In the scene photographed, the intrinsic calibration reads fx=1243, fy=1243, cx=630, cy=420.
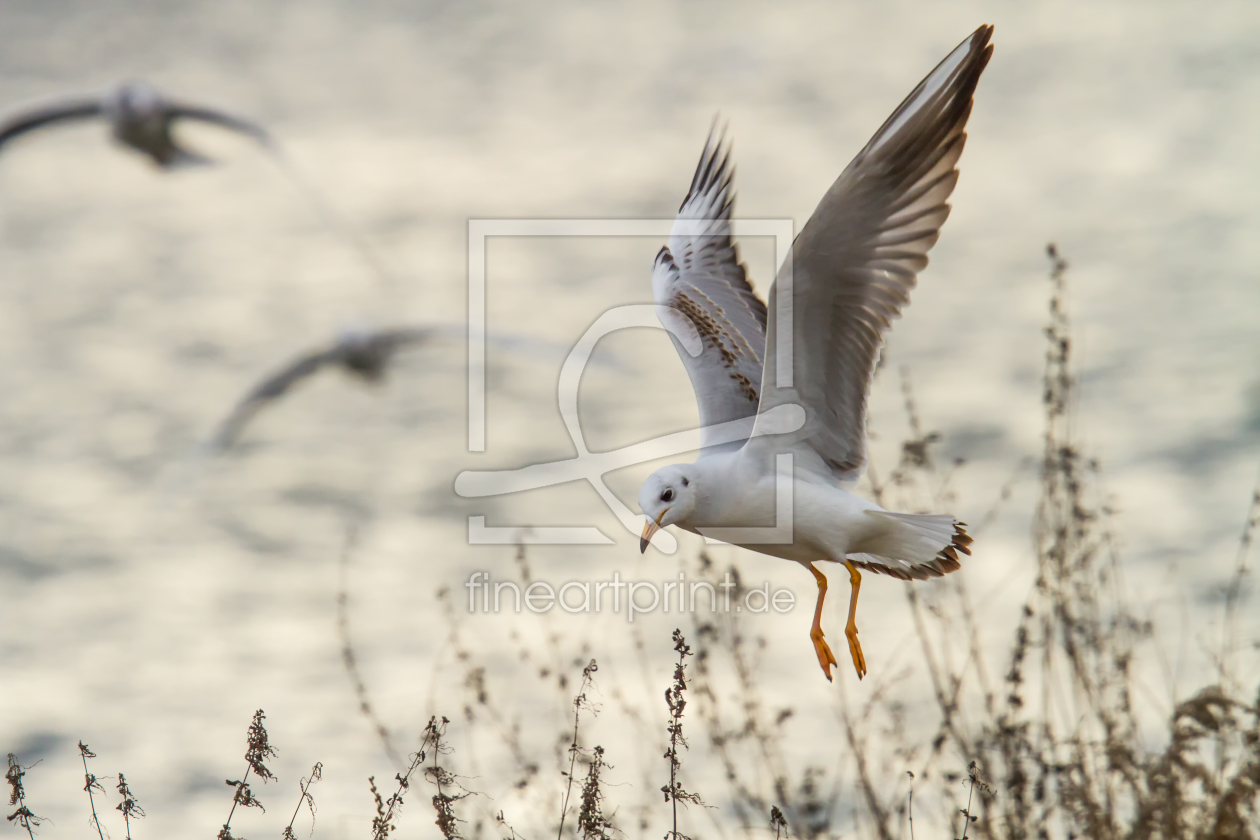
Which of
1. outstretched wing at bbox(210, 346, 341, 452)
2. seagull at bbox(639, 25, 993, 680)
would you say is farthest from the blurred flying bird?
seagull at bbox(639, 25, 993, 680)

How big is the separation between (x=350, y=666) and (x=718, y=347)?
8.23 feet

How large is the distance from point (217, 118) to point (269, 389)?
187 cm

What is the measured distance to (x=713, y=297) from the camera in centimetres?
759

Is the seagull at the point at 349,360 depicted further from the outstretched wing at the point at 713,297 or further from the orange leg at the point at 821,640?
the orange leg at the point at 821,640

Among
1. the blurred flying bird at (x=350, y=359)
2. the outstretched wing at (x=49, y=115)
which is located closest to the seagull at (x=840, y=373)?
the blurred flying bird at (x=350, y=359)

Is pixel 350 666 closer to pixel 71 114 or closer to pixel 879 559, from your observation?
pixel 879 559

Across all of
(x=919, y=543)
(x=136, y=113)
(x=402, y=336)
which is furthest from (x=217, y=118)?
(x=919, y=543)

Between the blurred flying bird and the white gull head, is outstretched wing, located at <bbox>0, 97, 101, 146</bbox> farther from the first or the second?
the white gull head

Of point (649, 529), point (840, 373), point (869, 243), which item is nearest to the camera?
point (869, 243)

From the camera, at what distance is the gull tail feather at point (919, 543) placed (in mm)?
5945

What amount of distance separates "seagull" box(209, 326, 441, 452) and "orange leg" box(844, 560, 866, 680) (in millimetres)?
2534

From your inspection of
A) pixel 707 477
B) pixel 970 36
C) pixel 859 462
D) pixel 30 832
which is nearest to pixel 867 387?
pixel 859 462

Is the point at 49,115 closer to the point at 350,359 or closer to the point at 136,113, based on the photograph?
the point at 136,113

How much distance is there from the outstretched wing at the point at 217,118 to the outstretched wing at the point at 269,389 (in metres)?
1.24
